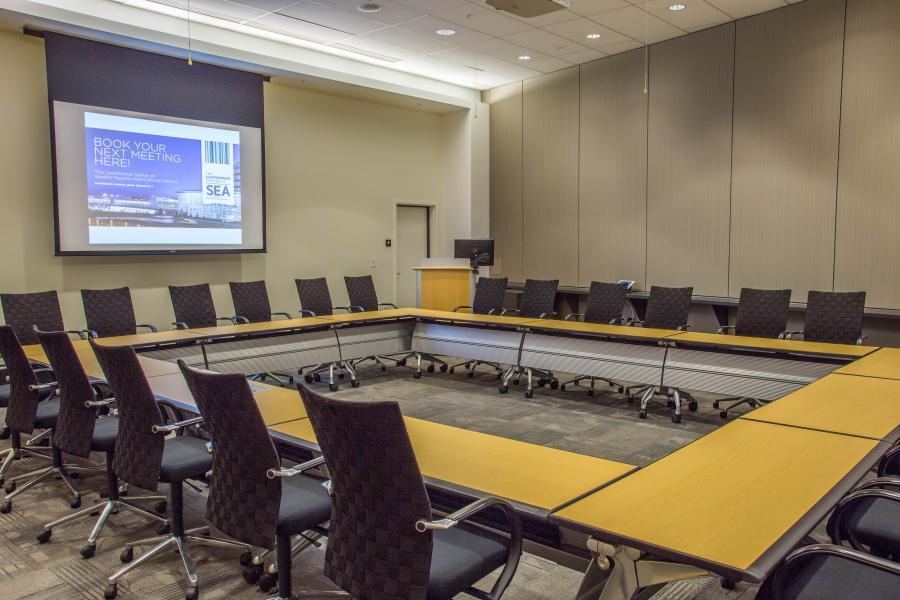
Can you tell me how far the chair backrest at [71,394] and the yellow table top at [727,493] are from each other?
2402mm

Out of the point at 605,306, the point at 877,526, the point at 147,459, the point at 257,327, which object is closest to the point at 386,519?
the point at 147,459

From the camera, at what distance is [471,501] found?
6.05ft

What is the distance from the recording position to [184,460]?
2.81 metres

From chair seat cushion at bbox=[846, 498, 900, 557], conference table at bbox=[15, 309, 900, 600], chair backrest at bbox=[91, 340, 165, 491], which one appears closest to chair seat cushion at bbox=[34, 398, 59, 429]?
conference table at bbox=[15, 309, 900, 600]

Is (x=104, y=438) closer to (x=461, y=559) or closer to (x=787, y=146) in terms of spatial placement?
(x=461, y=559)

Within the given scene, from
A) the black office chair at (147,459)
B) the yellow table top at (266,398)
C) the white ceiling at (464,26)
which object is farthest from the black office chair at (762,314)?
the black office chair at (147,459)

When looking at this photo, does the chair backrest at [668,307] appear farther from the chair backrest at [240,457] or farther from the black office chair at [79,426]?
the chair backrest at [240,457]

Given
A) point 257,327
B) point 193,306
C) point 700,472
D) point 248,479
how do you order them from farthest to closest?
point 193,306
point 257,327
point 248,479
point 700,472

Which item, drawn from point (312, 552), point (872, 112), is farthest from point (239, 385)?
point (872, 112)

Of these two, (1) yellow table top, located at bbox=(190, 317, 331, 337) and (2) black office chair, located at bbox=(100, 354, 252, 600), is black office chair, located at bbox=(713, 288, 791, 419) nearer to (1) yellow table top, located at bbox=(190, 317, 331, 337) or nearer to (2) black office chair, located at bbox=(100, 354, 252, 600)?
(1) yellow table top, located at bbox=(190, 317, 331, 337)

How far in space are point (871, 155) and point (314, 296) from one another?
5796 mm

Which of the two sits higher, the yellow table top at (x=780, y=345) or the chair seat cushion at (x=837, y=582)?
the yellow table top at (x=780, y=345)

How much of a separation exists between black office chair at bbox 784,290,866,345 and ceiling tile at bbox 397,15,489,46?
449 cm

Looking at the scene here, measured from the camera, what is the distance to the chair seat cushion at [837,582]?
1.66 metres
